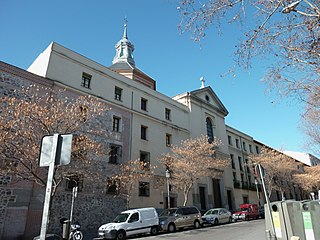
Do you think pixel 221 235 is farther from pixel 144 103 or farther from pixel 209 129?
pixel 209 129

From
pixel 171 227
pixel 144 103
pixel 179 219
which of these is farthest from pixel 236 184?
pixel 171 227

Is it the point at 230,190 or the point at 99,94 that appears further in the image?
the point at 230,190

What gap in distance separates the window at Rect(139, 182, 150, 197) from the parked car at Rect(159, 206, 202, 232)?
4.01 m

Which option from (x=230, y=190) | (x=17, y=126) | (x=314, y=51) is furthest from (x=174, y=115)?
(x=314, y=51)

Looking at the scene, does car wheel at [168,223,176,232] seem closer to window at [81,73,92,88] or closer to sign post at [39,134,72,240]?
window at [81,73,92,88]

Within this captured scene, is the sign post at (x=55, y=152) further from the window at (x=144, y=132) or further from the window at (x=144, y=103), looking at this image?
the window at (x=144, y=103)

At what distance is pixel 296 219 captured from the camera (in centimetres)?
583

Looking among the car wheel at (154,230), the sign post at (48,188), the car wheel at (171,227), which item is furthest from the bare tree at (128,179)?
the sign post at (48,188)

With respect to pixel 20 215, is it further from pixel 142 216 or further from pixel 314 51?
pixel 314 51

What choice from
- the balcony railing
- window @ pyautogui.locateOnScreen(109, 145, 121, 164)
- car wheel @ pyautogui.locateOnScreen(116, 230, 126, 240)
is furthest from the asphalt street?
the balcony railing

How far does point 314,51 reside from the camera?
6.82 meters

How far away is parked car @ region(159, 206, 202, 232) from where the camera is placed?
16.4 meters

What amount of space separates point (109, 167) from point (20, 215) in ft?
23.0

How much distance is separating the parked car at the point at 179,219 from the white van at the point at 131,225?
0.90 m
